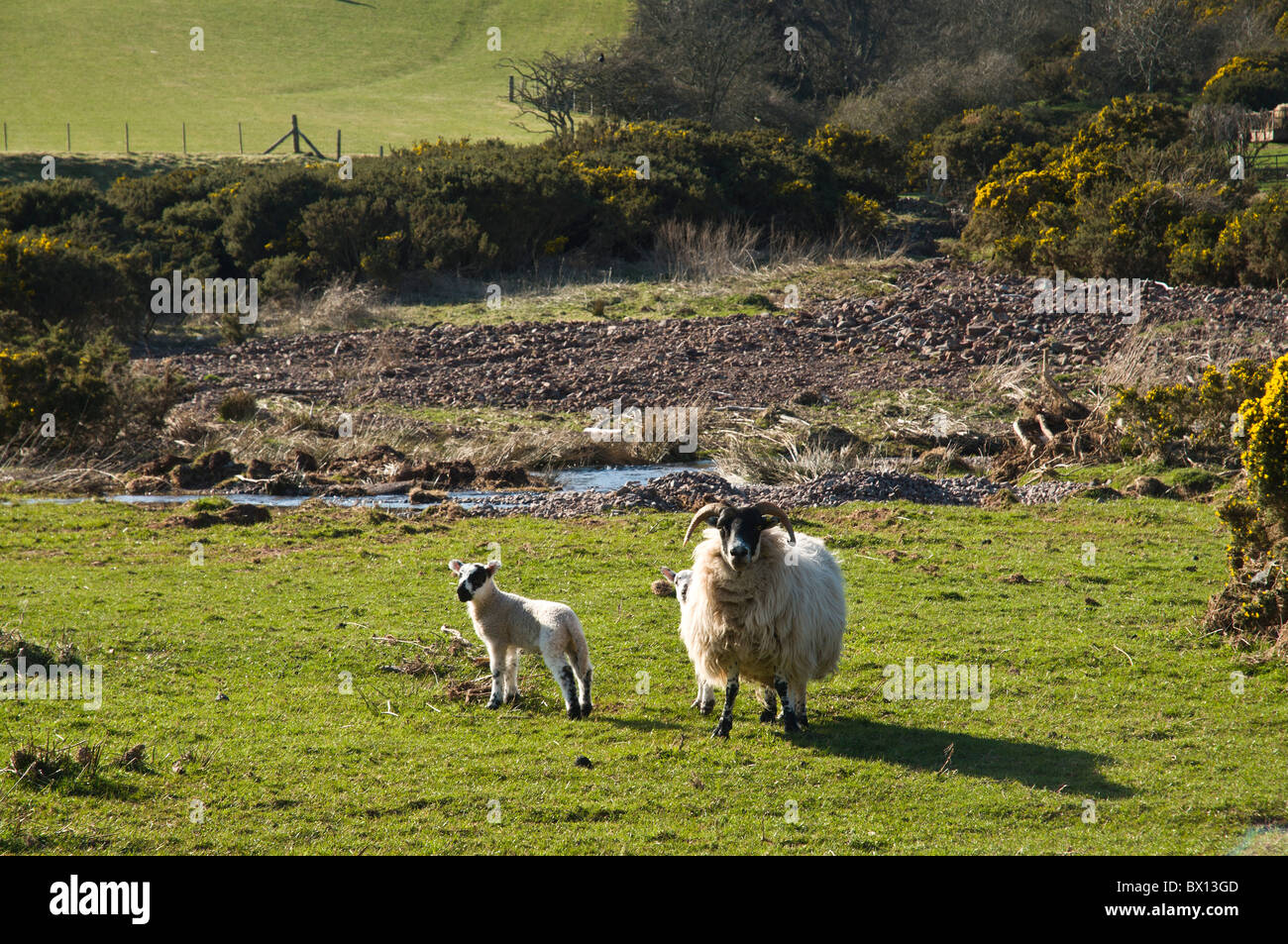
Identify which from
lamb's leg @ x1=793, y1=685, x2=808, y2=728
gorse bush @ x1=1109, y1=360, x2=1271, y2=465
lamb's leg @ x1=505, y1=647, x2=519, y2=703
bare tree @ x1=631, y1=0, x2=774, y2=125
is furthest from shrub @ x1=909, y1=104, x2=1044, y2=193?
lamb's leg @ x1=505, y1=647, x2=519, y2=703

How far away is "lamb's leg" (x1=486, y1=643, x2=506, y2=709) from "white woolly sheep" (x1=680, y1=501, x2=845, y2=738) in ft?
5.64

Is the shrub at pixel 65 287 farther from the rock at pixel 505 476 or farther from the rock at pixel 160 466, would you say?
the rock at pixel 505 476

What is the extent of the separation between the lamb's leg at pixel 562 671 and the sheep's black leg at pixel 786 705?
1684 millimetres

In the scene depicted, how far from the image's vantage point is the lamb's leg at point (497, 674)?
946 cm

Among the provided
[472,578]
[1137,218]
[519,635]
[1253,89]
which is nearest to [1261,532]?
[519,635]

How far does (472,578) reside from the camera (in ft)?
30.8

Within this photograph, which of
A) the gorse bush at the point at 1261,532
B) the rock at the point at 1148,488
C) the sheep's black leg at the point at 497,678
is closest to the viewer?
the sheep's black leg at the point at 497,678

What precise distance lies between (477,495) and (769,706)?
11048 millimetres

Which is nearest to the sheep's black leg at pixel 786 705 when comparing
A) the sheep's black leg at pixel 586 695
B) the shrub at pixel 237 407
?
the sheep's black leg at pixel 586 695

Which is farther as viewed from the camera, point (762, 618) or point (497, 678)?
point (497, 678)

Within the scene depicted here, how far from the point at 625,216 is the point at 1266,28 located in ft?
135

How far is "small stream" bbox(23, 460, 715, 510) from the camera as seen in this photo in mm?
18172

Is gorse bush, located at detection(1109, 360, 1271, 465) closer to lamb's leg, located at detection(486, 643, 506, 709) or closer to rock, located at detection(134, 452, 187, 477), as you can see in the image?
lamb's leg, located at detection(486, 643, 506, 709)

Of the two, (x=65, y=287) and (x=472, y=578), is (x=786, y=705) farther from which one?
(x=65, y=287)
